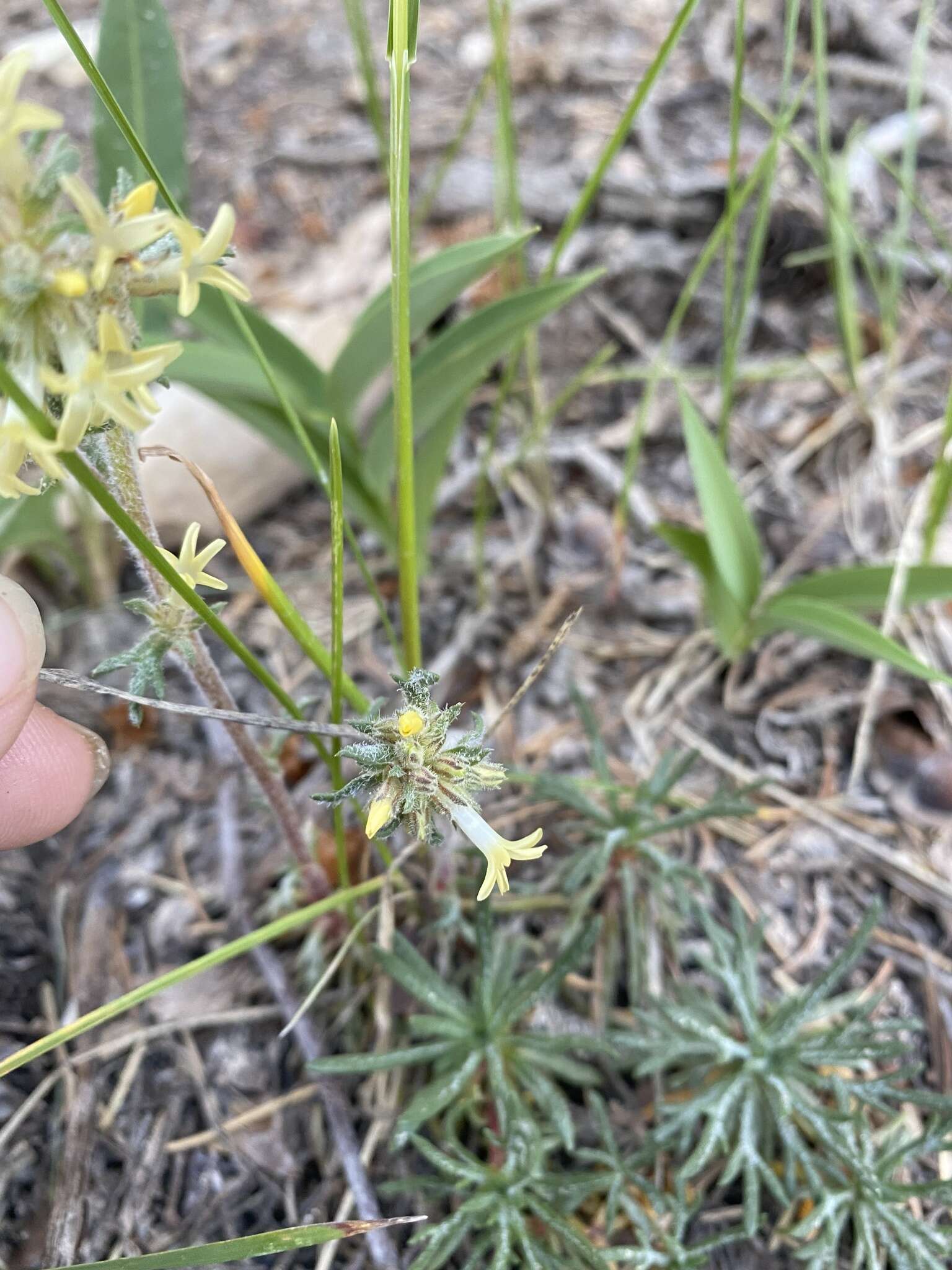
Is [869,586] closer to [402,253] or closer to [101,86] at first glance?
[402,253]

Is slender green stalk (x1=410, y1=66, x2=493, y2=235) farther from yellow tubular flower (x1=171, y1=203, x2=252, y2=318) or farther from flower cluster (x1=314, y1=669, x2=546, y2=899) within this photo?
flower cluster (x1=314, y1=669, x2=546, y2=899)

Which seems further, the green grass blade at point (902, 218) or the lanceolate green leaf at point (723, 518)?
the green grass blade at point (902, 218)

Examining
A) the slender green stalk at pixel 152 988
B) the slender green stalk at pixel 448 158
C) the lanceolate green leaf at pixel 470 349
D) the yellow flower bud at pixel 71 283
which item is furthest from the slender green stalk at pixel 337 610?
the slender green stalk at pixel 448 158

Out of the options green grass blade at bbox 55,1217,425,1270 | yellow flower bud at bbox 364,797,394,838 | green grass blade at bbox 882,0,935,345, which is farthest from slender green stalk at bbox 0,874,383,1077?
green grass blade at bbox 882,0,935,345

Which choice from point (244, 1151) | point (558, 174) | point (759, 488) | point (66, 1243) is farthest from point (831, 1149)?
point (558, 174)

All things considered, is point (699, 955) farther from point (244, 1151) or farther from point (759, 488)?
point (759, 488)

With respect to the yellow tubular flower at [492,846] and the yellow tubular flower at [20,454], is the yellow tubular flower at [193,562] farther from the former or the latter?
the yellow tubular flower at [492,846]
